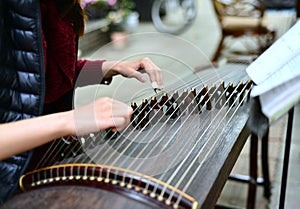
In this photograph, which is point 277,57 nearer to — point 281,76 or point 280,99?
point 281,76

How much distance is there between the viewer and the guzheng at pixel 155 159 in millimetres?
765

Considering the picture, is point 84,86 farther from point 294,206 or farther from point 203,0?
point 203,0

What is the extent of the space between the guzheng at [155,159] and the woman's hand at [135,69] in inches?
2.4

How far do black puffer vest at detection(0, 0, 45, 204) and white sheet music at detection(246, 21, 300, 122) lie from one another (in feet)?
1.77

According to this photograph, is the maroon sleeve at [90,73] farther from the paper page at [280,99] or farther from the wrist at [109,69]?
the paper page at [280,99]

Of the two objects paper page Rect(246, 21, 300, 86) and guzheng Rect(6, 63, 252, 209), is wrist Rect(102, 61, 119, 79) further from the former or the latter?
paper page Rect(246, 21, 300, 86)

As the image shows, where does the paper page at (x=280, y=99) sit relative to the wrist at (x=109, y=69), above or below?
above

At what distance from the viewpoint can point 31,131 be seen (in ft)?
2.68

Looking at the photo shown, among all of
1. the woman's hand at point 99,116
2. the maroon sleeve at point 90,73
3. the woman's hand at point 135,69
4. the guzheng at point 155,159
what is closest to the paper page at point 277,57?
the guzheng at point 155,159

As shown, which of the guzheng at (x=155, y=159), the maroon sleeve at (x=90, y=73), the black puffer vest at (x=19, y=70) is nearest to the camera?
the guzheng at (x=155, y=159)

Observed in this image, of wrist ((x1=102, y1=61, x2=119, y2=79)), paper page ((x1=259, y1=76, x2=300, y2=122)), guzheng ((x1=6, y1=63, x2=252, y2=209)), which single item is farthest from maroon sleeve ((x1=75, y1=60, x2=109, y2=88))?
paper page ((x1=259, y1=76, x2=300, y2=122))

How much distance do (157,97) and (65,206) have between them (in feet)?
1.76

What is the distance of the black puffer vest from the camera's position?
954 millimetres

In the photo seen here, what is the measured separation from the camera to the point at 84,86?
4.33 ft
